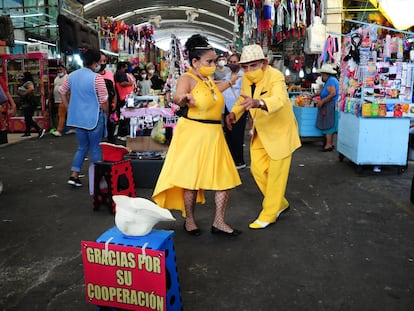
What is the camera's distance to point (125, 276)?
7.49ft

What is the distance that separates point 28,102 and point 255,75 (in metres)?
7.80

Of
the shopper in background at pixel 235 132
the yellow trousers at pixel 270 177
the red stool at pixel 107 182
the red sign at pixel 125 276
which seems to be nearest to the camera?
the red sign at pixel 125 276

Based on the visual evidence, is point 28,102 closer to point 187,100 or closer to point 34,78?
point 34,78

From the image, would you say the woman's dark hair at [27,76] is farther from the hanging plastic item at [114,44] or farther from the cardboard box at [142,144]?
the hanging plastic item at [114,44]

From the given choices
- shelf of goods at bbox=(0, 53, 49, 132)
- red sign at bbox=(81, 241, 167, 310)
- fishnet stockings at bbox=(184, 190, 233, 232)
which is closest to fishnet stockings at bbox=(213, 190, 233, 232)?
fishnet stockings at bbox=(184, 190, 233, 232)

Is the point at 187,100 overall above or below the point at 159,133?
above

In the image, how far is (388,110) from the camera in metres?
5.78

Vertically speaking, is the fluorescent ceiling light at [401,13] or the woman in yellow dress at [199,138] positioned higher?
the fluorescent ceiling light at [401,13]

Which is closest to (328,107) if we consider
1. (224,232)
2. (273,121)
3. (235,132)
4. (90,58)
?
(235,132)

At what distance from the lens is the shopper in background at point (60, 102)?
1025 centimetres

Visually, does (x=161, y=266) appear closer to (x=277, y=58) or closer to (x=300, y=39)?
(x=300, y=39)

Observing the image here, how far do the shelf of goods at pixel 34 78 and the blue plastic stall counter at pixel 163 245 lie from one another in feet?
30.4

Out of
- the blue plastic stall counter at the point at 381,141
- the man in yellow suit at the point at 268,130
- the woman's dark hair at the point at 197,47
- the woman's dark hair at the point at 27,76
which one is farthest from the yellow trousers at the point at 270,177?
the woman's dark hair at the point at 27,76

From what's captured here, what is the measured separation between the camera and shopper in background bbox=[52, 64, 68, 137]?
1025 centimetres
